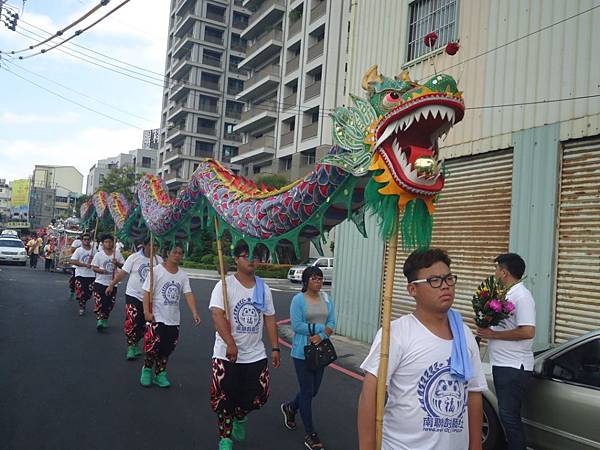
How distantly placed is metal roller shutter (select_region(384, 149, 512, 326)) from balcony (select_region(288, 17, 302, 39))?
29598 millimetres

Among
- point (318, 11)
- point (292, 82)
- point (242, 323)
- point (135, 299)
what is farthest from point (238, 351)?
point (292, 82)

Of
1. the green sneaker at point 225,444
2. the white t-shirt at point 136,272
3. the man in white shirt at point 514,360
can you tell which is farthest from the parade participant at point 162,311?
the man in white shirt at point 514,360

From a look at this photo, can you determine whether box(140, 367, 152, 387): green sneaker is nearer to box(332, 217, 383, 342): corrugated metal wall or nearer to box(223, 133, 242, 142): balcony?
box(332, 217, 383, 342): corrugated metal wall

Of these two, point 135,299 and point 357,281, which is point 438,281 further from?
point 357,281

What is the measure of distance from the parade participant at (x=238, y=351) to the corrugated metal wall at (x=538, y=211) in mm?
4135

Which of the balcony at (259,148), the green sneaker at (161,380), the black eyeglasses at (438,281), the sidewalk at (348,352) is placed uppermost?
the balcony at (259,148)

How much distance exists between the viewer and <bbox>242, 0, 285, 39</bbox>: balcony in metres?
38.8

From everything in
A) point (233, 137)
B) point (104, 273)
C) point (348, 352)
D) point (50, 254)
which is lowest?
point (348, 352)

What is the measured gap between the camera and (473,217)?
7957 millimetres

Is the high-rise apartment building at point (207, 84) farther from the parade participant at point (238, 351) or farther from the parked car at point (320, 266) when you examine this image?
the parade participant at point (238, 351)

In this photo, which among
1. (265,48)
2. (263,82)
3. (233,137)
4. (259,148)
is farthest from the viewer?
(233,137)

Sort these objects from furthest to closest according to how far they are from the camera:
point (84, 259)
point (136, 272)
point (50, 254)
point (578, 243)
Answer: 1. point (50, 254)
2. point (84, 259)
3. point (136, 272)
4. point (578, 243)

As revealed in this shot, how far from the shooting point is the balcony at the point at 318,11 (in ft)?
107

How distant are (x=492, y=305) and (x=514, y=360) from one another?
0.47 metres
